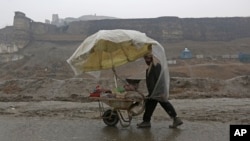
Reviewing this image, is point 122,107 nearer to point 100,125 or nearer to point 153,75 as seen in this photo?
point 100,125

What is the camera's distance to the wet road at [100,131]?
23.4 ft

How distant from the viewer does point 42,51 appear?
67.1 metres

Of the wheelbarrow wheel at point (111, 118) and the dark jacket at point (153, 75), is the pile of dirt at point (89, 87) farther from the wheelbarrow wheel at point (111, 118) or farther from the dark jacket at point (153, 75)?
the dark jacket at point (153, 75)

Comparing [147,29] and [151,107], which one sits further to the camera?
[147,29]

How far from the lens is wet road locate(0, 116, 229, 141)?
712 cm

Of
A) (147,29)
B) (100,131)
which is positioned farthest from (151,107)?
(147,29)

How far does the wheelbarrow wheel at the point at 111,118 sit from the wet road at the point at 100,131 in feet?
0.40

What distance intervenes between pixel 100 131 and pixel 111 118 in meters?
0.59

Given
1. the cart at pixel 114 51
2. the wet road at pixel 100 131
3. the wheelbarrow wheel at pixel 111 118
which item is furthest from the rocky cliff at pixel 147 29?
the wheelbarrow wheel at pixel 111 118

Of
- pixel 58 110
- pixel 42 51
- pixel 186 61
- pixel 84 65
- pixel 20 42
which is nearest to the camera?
pixel 84 65

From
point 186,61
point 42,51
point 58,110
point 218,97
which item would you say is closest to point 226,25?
point 186,61

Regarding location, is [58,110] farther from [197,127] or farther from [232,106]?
[232,106]

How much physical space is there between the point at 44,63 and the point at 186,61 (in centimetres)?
2101

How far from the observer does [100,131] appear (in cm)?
782
